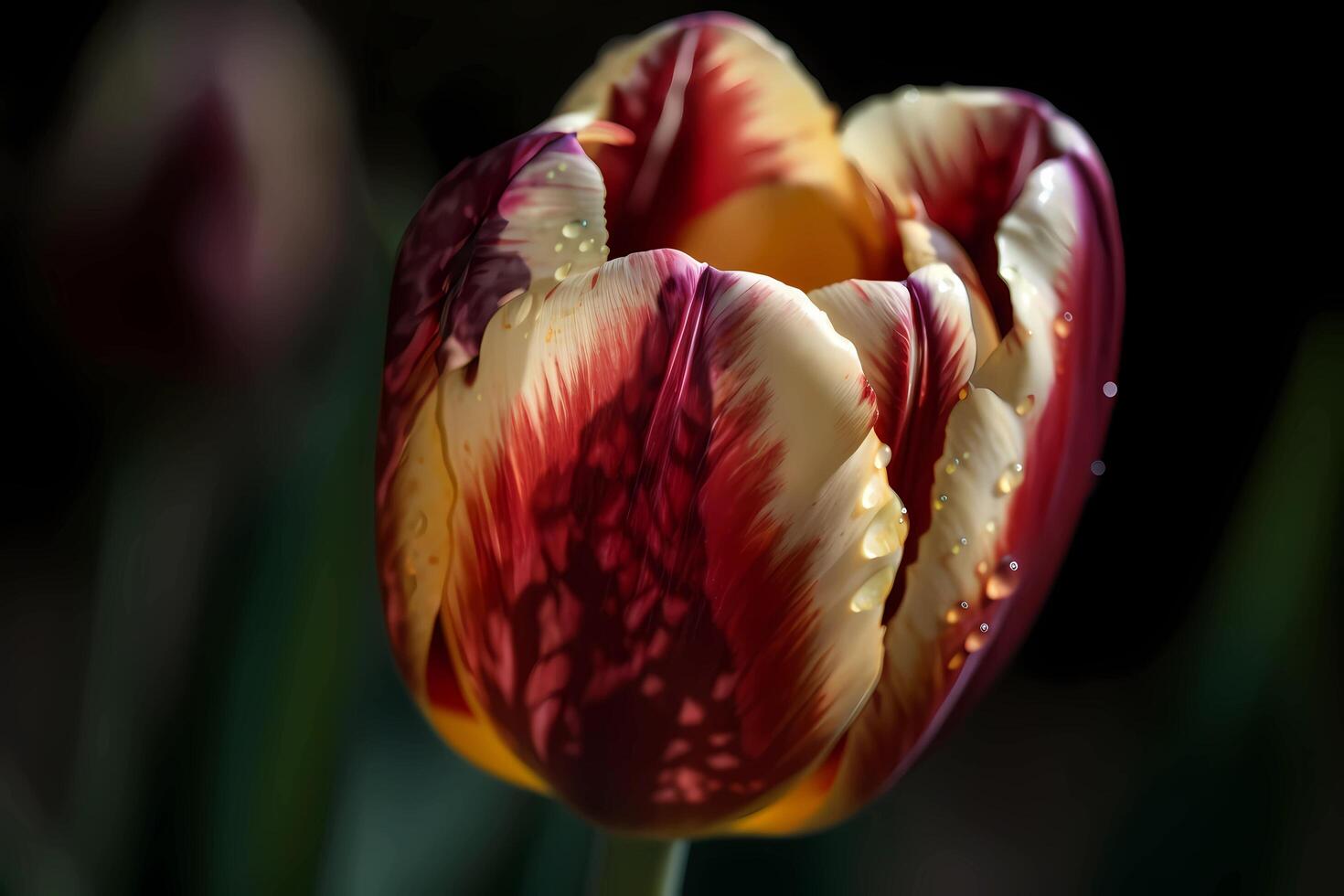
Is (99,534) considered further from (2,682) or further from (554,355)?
(554,355)

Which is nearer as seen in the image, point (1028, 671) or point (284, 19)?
point (284, 19)

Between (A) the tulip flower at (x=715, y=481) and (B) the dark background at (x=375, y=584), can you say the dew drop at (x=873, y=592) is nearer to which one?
(A) the tulip flower at (x=715, y=481)

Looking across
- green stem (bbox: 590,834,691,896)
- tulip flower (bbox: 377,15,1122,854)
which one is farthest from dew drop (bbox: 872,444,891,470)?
green stem (bbox: 590,834,691,896)

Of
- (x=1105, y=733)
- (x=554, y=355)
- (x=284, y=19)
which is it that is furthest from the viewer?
(x=1105, y=733)

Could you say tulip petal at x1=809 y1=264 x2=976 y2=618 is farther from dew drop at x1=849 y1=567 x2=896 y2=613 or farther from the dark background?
the dark background

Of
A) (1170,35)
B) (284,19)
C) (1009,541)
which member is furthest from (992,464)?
(1170,35)

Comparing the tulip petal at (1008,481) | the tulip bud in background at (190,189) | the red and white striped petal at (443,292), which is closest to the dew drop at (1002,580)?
the tulip petal at (1008,481)

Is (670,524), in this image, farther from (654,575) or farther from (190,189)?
(190,189)
